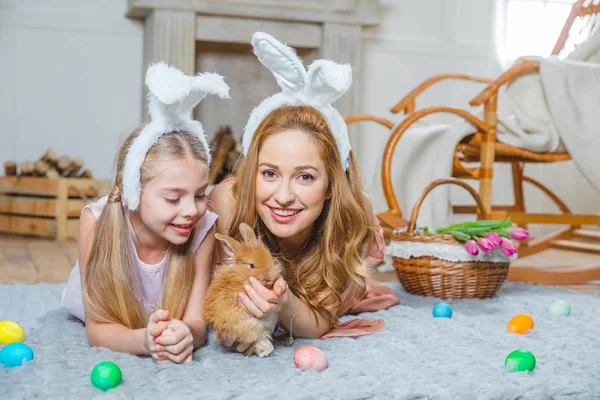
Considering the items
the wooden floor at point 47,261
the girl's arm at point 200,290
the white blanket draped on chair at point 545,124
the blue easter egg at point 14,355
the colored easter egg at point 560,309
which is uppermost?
the white blanket draped on chair at point 545,124

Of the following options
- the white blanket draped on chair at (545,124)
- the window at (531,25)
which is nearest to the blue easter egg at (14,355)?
the white blanket draped on chair at (545,124)

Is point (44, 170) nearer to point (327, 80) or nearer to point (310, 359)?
point (327, 80)

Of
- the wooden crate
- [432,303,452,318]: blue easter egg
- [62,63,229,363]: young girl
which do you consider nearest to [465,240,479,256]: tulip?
[432,303,452,318]: blue easter egg

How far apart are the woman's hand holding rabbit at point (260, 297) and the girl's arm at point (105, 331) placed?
16 cm

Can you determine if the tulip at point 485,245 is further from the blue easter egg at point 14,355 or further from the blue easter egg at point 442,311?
the blue easter egg at point 14,355

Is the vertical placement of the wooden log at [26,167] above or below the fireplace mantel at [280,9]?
below

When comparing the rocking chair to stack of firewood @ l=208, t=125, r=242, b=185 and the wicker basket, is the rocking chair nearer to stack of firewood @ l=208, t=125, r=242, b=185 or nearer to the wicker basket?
the wicker basket

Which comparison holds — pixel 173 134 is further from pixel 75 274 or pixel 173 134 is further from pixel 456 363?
pixel 456 363

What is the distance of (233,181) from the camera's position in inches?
63.4

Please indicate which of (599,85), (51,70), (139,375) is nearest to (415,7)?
(599,85)

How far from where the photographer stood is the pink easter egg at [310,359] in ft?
4.09

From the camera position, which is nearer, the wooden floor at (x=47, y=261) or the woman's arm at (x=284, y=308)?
the woman's arm at (x=284, y=308)

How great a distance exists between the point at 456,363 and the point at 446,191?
1.36m

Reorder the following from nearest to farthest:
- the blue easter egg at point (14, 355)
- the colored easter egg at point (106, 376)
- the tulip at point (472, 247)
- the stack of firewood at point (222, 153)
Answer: the colored easter egg at point (106, 376) → the blue easter egg at point (14, 355) → the tulip at point (472, 247) → the stack of firewood at point (222, 153)
